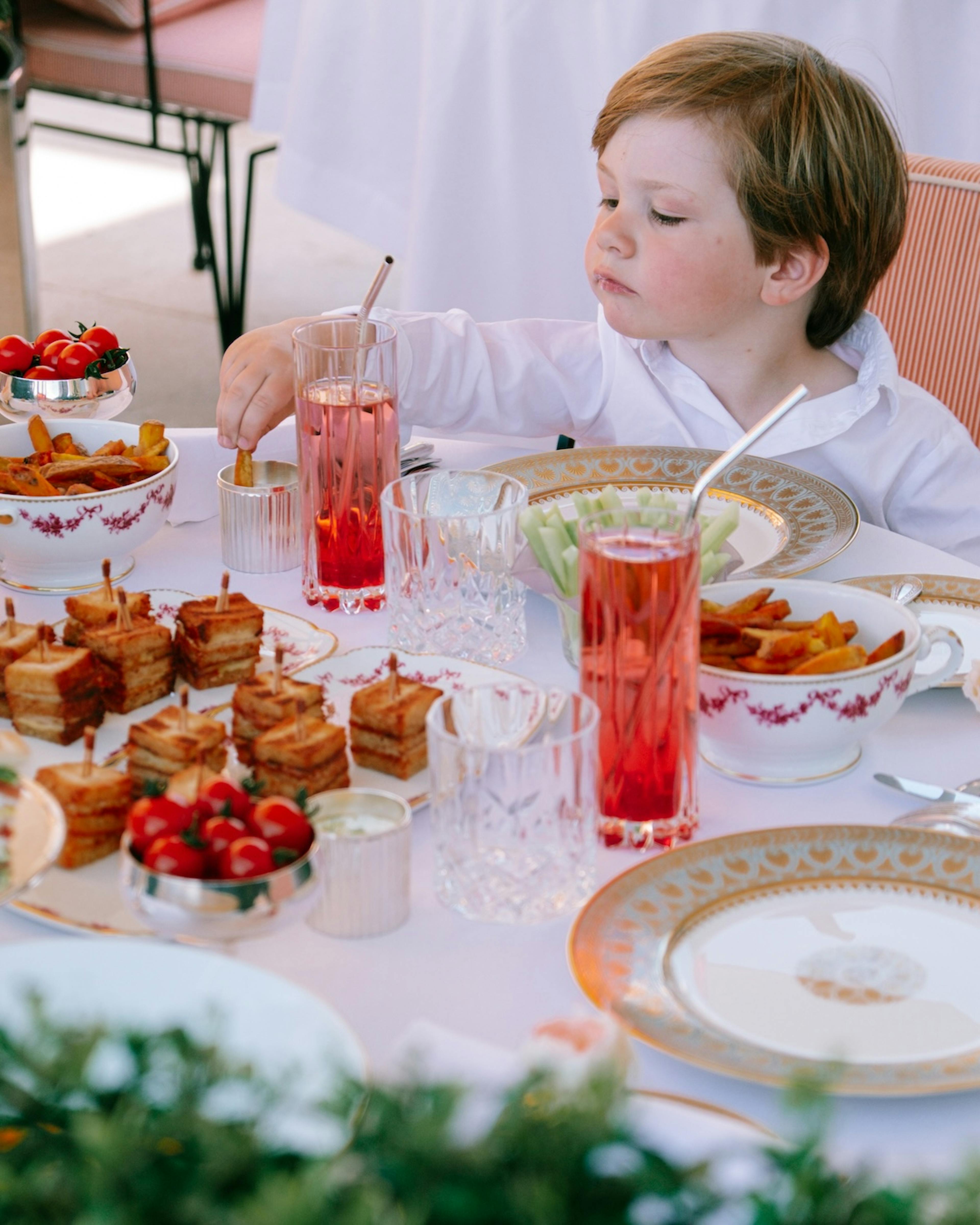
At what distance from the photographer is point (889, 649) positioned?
0.93 metres

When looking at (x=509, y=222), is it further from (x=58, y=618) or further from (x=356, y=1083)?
(x=356, y=1083)

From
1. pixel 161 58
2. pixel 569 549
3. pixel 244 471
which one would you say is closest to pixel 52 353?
pixel 244 471

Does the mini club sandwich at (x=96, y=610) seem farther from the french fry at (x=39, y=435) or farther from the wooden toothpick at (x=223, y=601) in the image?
the french fry at (x=39, y=435)

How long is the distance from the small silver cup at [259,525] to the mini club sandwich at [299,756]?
371 mm

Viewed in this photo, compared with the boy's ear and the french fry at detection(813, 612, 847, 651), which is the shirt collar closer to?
the boy's ear

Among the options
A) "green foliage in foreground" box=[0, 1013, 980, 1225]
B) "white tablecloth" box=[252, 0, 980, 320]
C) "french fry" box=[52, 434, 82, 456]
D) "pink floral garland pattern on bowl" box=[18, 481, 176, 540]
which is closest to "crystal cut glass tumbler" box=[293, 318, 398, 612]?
"pink floral garland pattern on bowl" box=[18, 481, 176, 540]

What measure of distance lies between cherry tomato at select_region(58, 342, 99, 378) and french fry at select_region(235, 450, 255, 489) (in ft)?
0.85

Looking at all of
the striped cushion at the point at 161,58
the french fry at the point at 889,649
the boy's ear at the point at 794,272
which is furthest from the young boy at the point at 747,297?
the striped cushion at the point at 161,58

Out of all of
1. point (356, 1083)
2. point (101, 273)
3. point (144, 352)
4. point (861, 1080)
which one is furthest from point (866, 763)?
point (101, 273)

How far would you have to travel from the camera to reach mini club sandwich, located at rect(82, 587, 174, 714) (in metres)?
0.96

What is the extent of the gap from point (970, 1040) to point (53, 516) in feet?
2.57

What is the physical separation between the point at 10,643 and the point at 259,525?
287 millimetres

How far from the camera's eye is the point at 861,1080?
25.2 inches

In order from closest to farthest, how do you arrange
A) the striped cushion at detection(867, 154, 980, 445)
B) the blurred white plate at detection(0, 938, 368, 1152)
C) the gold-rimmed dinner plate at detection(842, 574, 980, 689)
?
1. the blurred white plate at detection(0, 938, 368, 1152)
2. the gold-rimmed dinner plate at detection(842, 574, 980, 689)
3. the striped cushion at detection(867, 154, 980, 445)
